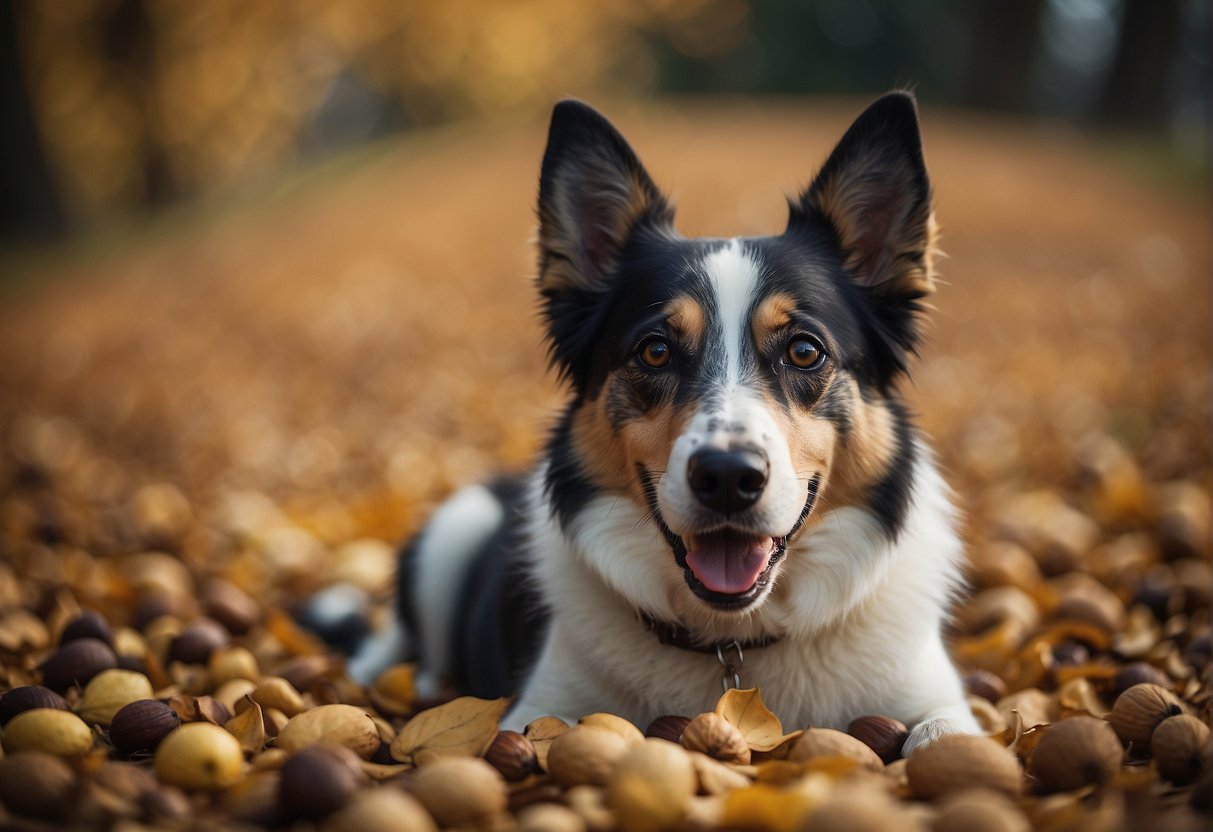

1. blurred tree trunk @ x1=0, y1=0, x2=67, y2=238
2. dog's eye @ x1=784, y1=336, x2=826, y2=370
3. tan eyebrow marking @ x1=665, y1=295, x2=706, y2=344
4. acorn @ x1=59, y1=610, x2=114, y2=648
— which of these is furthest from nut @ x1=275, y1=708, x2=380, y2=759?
blurred tree trunk @ x1=0, y1=0, x2=67, y2=238

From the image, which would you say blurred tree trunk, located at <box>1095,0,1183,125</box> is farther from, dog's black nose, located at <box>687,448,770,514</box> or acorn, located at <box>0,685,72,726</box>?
acorn, located at <box>0,685,72,726</box>

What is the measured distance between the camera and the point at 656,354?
2.96m

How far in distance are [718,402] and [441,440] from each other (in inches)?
197

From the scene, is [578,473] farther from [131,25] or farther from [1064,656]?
[131,25]

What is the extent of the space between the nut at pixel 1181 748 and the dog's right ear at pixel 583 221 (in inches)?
77.5

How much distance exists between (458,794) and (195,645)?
1894 mm

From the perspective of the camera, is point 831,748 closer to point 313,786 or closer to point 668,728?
point 668,728

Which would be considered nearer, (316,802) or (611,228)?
(316,802)

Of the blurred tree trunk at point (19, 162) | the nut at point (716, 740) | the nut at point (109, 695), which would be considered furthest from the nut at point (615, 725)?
the blurred tree trunk at point (19, 162)

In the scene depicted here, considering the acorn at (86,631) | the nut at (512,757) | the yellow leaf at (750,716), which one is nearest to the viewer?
the nut at (512,757)

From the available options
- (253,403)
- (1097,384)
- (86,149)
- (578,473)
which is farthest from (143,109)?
(578,473)

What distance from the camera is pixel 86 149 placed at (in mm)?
25875

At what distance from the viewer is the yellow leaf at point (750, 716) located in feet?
8.32

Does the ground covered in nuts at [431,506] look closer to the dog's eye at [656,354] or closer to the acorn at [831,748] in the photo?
the acorn at [831,748]
